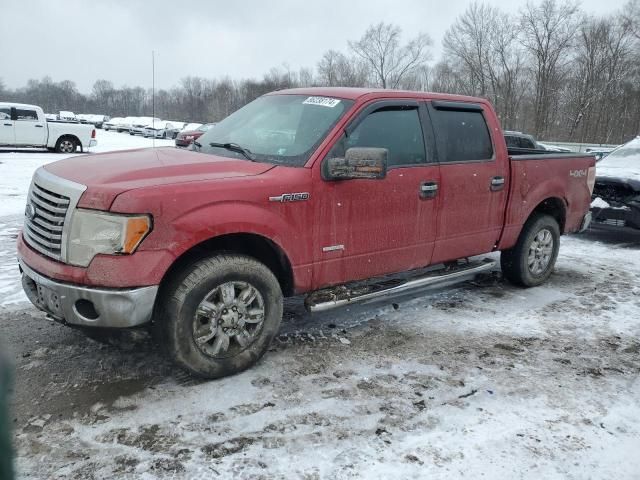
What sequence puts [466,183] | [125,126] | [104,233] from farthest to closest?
[125,126], [466,183], [104,233]

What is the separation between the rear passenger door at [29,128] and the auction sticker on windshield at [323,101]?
56.4 ft

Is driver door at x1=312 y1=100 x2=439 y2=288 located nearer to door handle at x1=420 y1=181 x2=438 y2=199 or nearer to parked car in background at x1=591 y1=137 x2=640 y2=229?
door handle at x1=420 y1=181 x2=438 y2=199

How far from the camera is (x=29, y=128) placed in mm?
18156

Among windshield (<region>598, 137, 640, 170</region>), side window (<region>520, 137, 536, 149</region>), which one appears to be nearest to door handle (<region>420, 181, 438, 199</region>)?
windshield (<region>598, 137, 640, 170</region>)

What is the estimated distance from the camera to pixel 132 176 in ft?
10.3

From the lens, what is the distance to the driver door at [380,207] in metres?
3.75

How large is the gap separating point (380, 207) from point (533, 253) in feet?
8.10

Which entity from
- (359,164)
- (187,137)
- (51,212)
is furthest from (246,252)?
(187,137)

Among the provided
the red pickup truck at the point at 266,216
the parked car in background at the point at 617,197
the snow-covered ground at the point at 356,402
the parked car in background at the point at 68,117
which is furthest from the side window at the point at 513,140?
the parked car in background at the point at 68,117

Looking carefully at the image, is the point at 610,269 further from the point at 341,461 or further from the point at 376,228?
the point at 341,461

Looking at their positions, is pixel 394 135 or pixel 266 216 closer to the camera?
pixel 266 216

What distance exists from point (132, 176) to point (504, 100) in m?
58.4

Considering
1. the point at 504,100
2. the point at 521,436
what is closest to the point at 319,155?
the point at 521,436

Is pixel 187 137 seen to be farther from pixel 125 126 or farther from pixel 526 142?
pixel 125 126
